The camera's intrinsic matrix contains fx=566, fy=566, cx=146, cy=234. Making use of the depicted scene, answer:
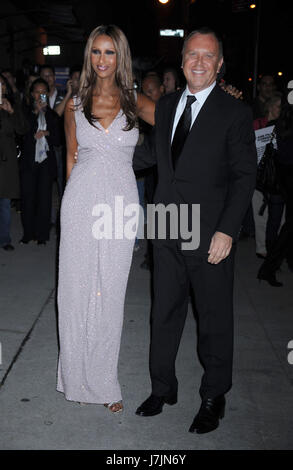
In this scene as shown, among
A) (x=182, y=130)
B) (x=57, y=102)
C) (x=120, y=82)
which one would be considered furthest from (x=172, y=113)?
(x=57, y=102)

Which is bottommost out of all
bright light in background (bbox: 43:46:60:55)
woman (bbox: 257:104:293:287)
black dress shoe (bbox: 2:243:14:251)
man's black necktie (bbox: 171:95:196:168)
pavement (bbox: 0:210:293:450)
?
pavement (bbox: 0:210:293:450)

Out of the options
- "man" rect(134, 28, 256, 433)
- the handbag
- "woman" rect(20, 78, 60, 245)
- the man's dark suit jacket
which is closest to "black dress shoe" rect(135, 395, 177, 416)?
"man" rect(134, 28, 256, 433)

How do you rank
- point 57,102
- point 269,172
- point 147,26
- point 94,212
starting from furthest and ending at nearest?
point 147,26, point 57,102, point 269,172, point 94,212

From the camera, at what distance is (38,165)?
7656 mm

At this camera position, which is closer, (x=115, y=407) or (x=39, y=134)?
(x=115, y=407)

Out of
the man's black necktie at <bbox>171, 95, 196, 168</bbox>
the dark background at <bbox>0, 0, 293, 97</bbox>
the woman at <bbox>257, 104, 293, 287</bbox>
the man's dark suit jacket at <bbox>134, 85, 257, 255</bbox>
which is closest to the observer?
the man's dark suit jacket at <bbox>134, 85, 257, 255</bbox>

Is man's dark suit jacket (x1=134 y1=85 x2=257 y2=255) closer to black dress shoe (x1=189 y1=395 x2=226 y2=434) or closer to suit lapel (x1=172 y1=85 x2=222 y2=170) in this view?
suit lapel (x1=172 y1=85 x2=222 y2=170)

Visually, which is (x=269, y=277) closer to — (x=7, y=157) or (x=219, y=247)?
(x=219, y=247)

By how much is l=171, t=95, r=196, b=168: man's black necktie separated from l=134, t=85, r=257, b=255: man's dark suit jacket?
0.13 ft

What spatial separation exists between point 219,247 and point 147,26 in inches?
2030

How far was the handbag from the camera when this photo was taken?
6324mm

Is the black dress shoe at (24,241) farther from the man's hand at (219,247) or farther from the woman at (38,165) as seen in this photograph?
the man's hand at (219,247)
